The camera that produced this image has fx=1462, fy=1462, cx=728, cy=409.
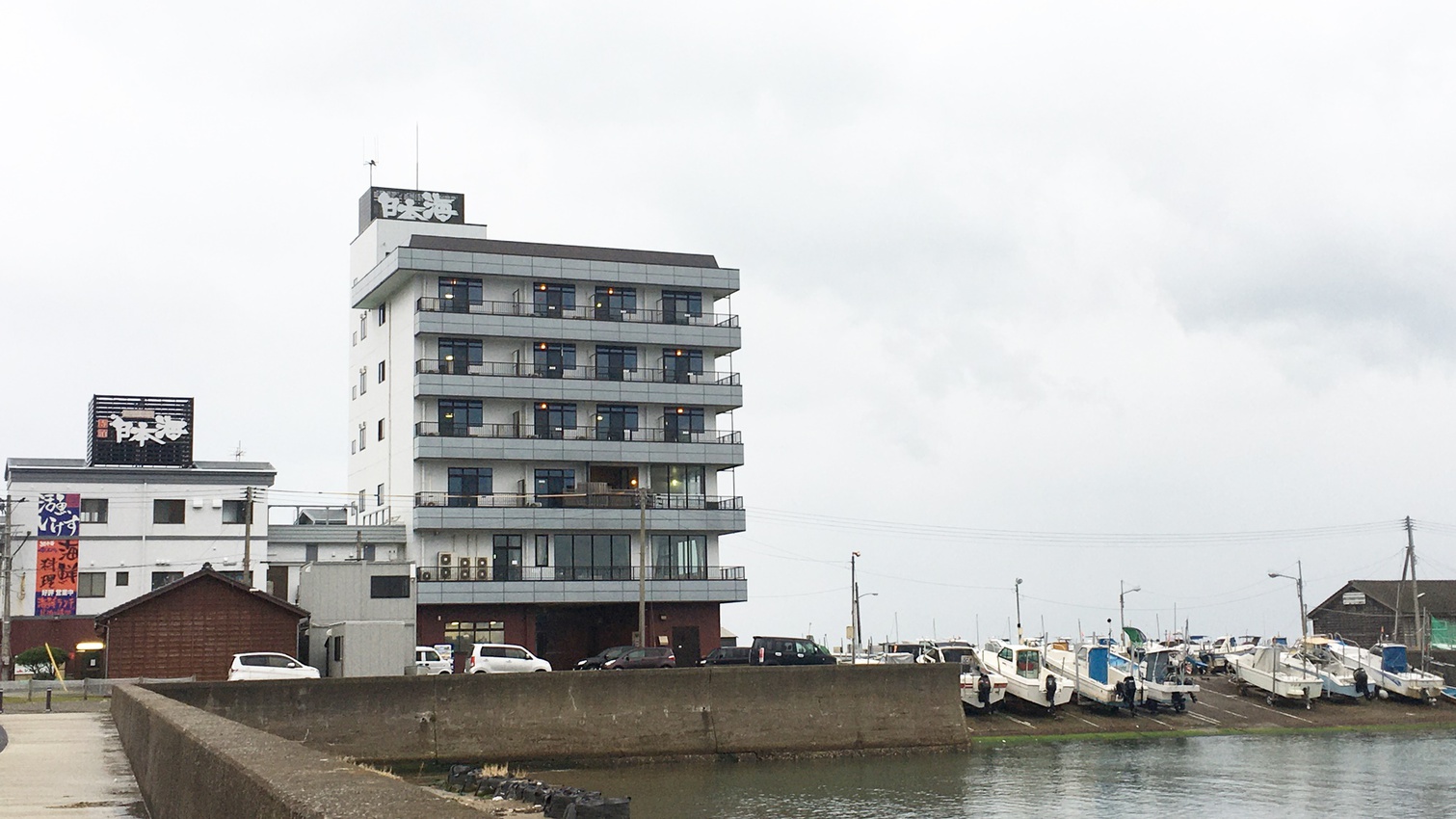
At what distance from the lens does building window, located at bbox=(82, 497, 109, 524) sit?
8325 cm

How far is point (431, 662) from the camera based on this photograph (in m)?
70.1

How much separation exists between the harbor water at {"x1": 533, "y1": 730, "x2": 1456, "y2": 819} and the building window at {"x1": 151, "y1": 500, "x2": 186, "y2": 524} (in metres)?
47.1

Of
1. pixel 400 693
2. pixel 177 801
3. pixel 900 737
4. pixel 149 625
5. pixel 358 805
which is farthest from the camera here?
pixel 149 625

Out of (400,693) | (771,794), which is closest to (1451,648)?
(771,794)

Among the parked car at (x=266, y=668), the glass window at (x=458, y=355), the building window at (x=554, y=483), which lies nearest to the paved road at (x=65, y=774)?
the parked car at (x=266, y=668)

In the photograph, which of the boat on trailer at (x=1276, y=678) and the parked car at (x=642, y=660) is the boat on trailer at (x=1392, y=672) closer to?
the boat on trailer at (x=1276, y=678)

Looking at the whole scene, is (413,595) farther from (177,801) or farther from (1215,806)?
(177,801)

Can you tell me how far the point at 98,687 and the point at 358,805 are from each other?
5644 cm

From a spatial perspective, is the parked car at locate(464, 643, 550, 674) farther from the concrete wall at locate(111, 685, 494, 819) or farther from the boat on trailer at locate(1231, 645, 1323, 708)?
the concrete wall at locate(111, 685, 494, 819)

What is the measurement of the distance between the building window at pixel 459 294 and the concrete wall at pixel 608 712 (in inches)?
1634

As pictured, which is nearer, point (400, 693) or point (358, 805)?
point (358, 805)

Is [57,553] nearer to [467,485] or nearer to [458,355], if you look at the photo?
[467,485]

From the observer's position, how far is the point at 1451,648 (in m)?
100

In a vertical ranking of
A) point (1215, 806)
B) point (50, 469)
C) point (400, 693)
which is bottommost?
point (1215, 806)
